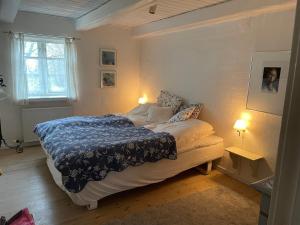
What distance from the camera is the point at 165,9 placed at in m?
3.56

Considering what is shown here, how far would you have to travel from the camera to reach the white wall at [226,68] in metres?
2.88

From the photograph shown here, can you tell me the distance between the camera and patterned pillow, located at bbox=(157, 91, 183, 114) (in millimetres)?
4135

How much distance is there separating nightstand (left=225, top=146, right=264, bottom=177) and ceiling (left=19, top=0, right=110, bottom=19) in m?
2.67

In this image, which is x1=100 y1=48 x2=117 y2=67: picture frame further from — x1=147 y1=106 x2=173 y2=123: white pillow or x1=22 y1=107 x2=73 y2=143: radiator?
x1=147 y1=106 x2=173 y2=123: white pillow

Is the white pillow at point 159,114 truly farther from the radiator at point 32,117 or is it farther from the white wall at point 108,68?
the radiator at point 32,117

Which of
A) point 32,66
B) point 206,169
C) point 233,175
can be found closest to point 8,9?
point 32,66

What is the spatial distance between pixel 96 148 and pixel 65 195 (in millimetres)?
765

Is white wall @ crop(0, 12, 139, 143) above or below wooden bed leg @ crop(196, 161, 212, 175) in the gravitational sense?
above

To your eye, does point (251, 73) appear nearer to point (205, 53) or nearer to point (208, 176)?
point (205, 53)

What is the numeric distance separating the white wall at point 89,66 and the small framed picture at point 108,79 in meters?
0.10

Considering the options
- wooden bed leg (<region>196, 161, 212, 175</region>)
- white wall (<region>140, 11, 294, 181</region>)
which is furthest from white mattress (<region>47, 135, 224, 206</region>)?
white wall (<region>140, 11, 294, 181</region>)

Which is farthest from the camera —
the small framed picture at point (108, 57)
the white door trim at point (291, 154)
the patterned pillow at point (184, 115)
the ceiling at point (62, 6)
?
the small framed picture at point (108, 57)

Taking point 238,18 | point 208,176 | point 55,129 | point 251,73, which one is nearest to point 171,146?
point 208,176

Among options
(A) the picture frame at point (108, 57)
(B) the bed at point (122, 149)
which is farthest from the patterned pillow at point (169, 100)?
(A) the picture frame at point (108, 57)
